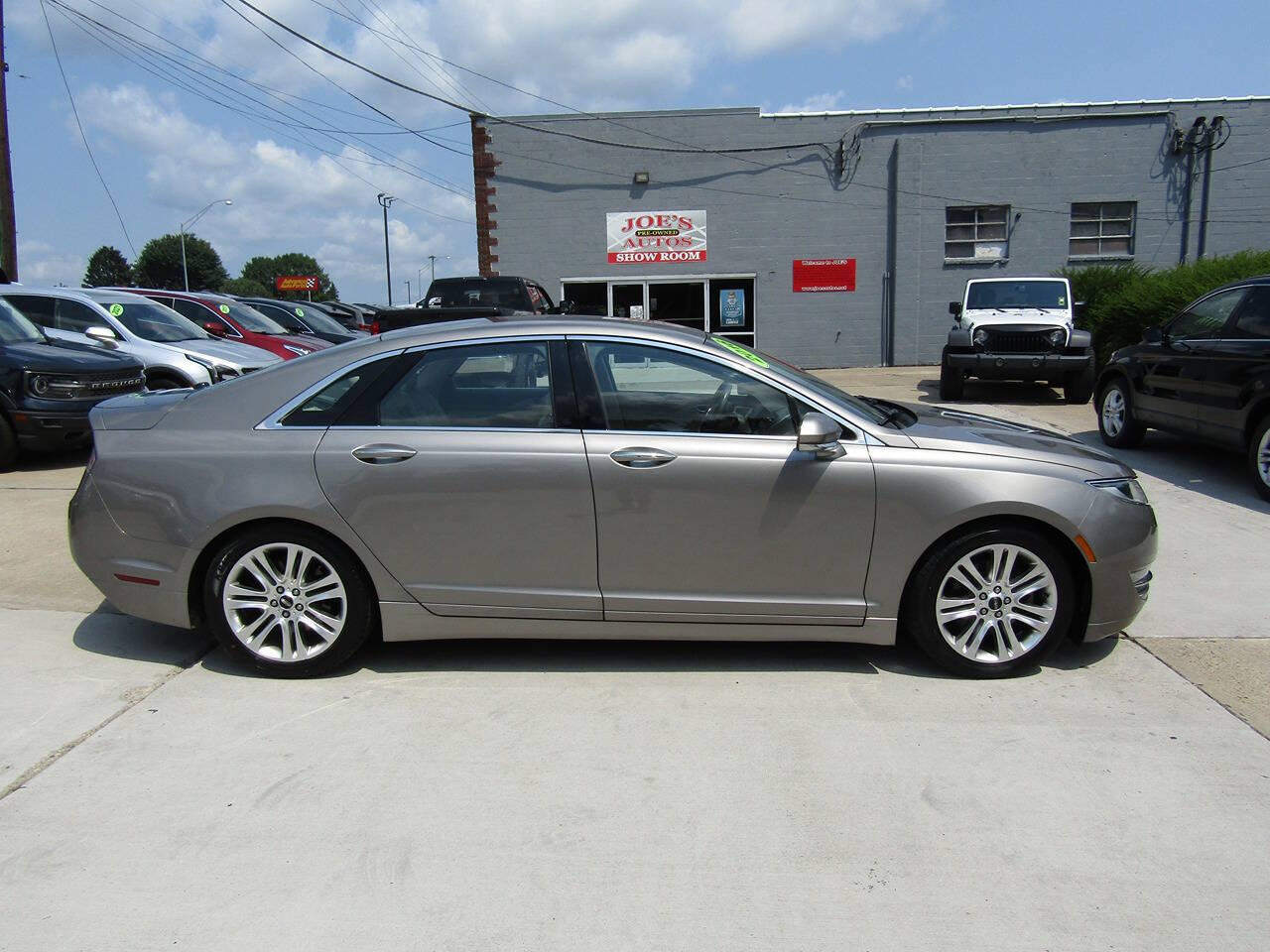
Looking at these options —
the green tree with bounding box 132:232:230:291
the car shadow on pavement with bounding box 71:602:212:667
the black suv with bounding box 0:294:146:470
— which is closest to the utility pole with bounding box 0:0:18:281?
the black suv with bounding box 0:294:146:470

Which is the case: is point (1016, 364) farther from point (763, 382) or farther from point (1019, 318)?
point (763, 382)

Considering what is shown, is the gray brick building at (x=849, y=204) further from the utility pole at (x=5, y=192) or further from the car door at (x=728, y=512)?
the car door at (x=728, y=512)

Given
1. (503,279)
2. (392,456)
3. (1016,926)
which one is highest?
(503,279)

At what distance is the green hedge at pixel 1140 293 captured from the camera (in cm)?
1458

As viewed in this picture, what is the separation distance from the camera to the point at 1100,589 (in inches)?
172

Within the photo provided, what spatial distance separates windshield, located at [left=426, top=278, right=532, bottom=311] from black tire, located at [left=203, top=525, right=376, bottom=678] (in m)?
10.5

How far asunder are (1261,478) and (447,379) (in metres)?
6.66

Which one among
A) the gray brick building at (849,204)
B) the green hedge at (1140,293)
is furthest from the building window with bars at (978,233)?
the green hedge at (1140,293)

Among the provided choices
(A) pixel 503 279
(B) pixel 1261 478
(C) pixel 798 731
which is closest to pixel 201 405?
(C) pixel 798 731

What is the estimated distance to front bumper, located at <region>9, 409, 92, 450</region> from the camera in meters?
9.07

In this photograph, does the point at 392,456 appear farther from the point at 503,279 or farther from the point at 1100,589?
the point at 503,279

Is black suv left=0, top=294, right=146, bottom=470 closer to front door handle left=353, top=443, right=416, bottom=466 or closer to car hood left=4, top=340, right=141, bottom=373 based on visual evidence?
car hood left=4, top=340, right=141, bottom=373

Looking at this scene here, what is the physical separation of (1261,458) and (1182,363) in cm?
132

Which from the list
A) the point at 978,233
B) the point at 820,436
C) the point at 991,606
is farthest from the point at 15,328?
the point at 978,233
